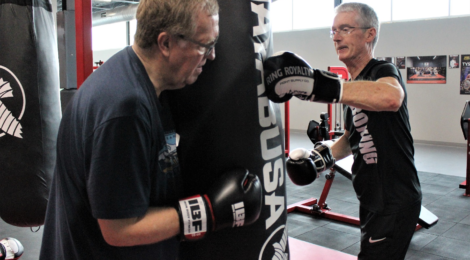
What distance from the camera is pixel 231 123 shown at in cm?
118

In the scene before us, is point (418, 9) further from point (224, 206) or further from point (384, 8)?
point (224, 206)

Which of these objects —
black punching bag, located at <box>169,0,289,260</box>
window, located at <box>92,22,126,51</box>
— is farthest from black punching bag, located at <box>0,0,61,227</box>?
window, located at <box>92,22,126,51</box>

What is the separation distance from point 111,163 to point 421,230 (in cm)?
370

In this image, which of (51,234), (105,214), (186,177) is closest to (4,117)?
(51,234)

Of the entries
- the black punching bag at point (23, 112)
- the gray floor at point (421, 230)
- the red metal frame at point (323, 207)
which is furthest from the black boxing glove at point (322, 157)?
the red metal frame at point (323, 207)

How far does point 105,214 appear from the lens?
894 millimetres

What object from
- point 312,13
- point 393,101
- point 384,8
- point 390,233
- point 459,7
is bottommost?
point 390,233

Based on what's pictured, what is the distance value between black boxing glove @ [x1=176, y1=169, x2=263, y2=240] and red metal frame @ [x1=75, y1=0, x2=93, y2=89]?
1.04 meters

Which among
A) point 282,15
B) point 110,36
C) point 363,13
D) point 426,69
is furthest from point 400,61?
point 110,36

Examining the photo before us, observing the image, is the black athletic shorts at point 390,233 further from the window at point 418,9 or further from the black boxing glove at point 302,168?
the window at point 418,9

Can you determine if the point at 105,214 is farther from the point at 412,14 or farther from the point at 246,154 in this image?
the point at 412,14

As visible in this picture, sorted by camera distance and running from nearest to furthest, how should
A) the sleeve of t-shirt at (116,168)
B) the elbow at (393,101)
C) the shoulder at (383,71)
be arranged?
the sleeve of t-shirt at (116,168) → the elbow at (393,101) → the shoulder at (383,71)

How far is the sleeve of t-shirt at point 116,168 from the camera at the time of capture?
0.88m

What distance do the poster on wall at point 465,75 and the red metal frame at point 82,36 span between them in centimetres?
800
